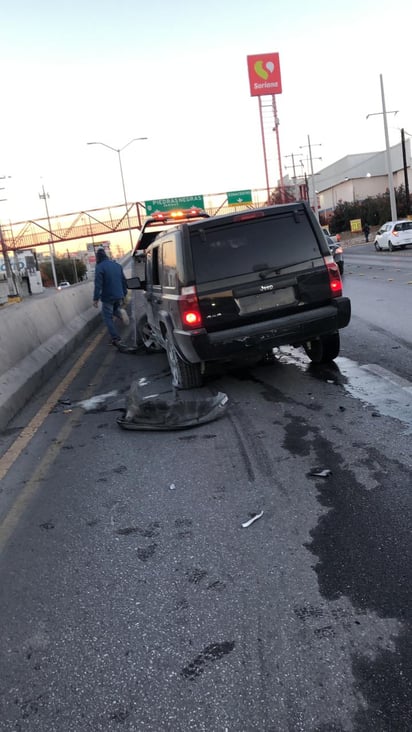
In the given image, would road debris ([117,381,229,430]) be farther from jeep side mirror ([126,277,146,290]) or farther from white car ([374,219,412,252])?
white car ([374,219,412,252])

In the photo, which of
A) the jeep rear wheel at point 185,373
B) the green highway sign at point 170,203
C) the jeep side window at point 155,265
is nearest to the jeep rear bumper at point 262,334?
the jeep rear wheel at point 185,373

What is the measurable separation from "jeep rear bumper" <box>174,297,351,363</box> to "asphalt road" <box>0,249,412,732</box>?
79 centimetres

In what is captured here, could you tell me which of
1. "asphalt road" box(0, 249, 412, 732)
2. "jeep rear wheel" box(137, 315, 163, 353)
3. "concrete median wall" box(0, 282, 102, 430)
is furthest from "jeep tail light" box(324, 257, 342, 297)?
"jeep rear wheel" box(137, 315, 163, 353)

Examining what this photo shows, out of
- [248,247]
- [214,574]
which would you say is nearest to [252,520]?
[214,574]

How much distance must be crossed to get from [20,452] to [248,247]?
3134 mm

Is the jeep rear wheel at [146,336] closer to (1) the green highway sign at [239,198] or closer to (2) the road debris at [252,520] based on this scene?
(2) the road debris at [252,520]

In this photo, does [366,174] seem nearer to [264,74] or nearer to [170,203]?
[264,74]

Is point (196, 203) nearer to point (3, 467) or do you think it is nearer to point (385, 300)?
point (385, 300)

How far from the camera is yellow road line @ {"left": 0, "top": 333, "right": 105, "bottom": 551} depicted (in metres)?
4.14

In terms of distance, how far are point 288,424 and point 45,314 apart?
703 centimetres

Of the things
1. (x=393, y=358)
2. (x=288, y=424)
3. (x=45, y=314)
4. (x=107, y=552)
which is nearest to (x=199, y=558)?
(x=107, y=552)

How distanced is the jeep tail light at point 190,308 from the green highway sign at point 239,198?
46.4 meters

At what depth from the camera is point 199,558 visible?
11.1 feet

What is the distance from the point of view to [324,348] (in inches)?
303
